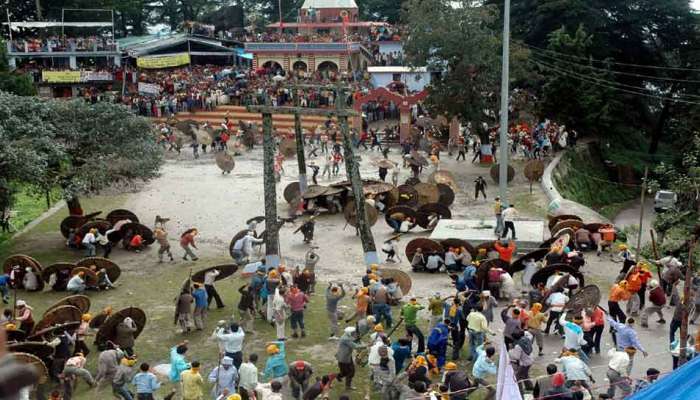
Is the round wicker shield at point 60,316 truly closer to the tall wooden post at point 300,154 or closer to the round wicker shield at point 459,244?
the round wicker shield at point 459,244

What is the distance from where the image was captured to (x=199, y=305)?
18000mm

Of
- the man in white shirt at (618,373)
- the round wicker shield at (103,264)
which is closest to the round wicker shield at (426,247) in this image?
the round wicker shield at (103,264)

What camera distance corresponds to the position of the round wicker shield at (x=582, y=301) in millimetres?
16625

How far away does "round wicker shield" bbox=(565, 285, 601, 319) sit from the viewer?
655 inches

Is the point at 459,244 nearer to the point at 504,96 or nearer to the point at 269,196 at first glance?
the point at 269,196

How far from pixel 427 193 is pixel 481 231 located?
4036 mm

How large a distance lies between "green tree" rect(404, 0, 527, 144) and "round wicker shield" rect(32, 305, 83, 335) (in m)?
23.1

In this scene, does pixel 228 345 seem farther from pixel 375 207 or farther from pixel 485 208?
pixel 485 208

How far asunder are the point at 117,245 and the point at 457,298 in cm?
1276

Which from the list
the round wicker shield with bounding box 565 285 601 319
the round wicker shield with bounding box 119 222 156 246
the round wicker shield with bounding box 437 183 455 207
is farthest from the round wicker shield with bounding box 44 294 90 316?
the round wicker shield with bounding box 437 183 455 207

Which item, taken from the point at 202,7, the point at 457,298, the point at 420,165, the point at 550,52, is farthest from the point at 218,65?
the point at 457,298

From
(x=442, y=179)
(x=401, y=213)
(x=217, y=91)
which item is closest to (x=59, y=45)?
(x=217, y=91)

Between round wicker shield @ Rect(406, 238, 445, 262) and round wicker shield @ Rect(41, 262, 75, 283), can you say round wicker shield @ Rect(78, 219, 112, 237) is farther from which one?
round wicker shield @ Rect(406, 238, 445, 262)

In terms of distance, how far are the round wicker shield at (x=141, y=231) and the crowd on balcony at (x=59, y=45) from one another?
106 ft
